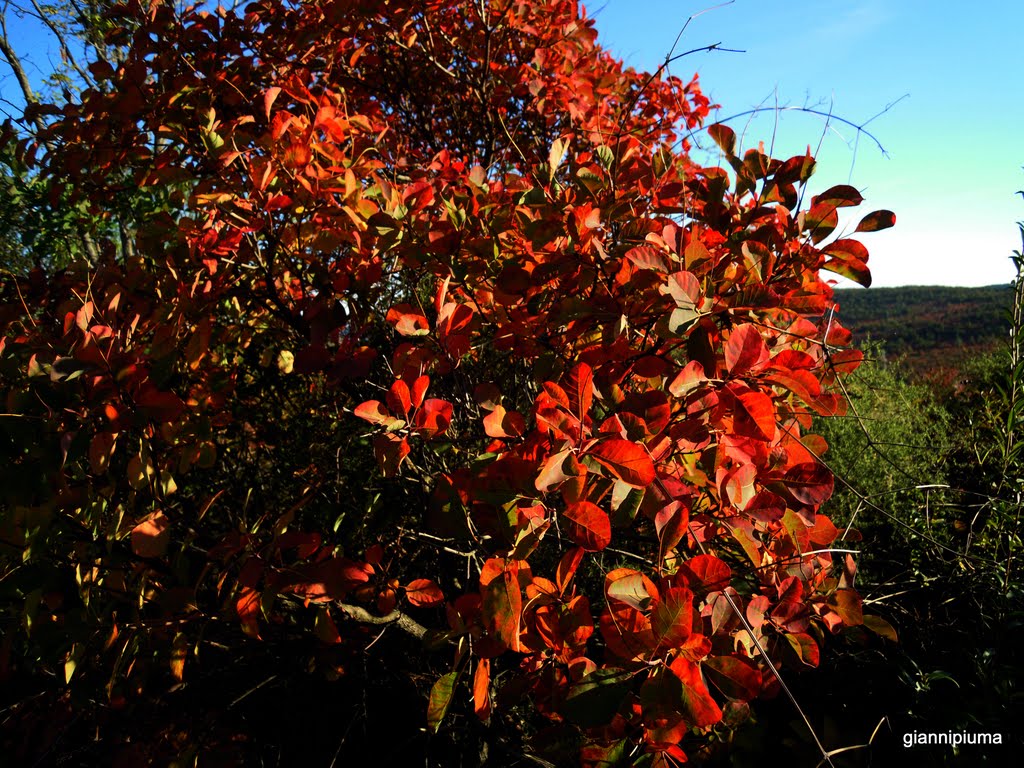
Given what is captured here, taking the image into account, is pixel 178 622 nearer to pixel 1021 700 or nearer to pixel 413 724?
pixel 413 724

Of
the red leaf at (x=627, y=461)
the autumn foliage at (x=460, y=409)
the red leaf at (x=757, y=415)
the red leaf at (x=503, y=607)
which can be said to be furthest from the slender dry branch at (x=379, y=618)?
the red leaf at (x=757, y=415)

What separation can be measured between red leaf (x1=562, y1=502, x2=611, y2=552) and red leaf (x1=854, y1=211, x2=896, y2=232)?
807mm

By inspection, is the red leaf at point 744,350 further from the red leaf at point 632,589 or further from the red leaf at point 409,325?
the red leaf at point 409,325

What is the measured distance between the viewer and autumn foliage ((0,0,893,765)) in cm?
100

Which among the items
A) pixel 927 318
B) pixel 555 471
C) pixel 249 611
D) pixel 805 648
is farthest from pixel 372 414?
pixel 927 318

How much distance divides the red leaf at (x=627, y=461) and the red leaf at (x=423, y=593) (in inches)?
24.8

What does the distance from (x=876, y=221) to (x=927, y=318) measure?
18.1m

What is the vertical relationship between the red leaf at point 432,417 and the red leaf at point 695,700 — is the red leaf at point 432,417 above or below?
above

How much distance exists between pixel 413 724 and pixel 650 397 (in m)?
1.77

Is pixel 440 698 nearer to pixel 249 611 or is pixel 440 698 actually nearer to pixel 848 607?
pixel 249 611

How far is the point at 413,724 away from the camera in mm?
2137

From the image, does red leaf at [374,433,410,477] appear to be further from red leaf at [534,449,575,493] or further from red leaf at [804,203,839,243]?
red leaf at [804,203,839,243]

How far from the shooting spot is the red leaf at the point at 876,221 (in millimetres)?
1102

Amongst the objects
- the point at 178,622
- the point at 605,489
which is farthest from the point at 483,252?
the point at 178,622
